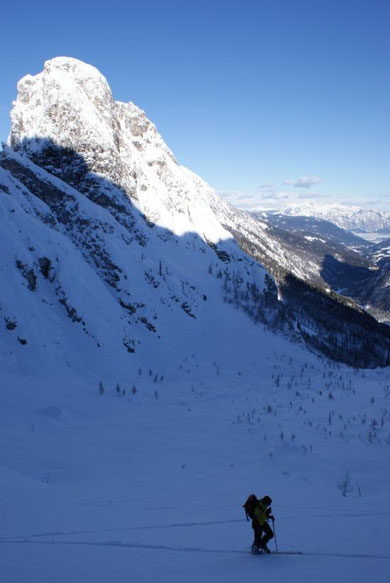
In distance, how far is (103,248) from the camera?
25938mm

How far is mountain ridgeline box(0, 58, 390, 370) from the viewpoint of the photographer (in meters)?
16.9

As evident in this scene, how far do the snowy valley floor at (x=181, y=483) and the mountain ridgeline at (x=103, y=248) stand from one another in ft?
12.6

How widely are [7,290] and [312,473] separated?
13.8m

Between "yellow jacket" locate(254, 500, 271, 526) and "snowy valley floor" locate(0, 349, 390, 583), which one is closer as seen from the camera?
"snowy valley floor" locate(0, 349, 390, 583)

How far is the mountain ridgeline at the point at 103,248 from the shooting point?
664 inches

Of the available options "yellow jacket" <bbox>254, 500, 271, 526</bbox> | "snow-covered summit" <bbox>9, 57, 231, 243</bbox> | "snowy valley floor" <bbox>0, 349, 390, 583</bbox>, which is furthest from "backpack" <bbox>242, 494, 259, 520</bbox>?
"snow-covered summit" <bbox>9, 57, 231, 243</bbox>

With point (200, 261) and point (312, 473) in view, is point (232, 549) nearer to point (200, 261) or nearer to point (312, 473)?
point (312, 473)

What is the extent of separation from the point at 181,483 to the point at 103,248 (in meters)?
20.1

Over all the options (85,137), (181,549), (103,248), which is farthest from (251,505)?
(85,137)

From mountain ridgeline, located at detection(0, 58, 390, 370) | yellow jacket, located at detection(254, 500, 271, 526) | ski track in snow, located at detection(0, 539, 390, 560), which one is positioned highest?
mountain ridgeline, located at detection(0, 58, 390, 370)

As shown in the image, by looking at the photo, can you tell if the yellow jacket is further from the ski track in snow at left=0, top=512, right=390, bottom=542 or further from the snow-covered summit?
the snow-covered summit

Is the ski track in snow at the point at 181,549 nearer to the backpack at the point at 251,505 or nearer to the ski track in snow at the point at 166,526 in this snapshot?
the ski track in snow at the point at 166,526

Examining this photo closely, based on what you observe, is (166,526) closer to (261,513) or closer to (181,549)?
(181,549)

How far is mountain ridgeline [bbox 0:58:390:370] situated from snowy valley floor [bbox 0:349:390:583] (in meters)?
3.85
